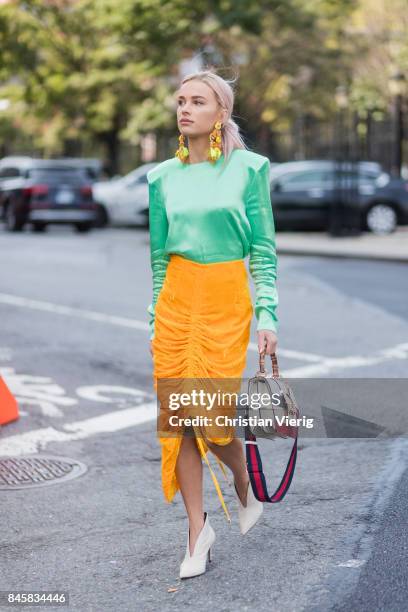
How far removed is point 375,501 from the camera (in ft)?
17.4

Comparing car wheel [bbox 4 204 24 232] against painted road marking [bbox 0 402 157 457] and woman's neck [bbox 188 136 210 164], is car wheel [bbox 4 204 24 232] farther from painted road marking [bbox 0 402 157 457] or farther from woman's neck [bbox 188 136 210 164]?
woman's neck [bbox 188 136 210 164]

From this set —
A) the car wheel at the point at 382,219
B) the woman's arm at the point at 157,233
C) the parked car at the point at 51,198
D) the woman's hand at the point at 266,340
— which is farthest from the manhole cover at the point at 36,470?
the parked car at the point at 51,198

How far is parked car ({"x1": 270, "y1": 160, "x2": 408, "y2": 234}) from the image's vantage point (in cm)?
2545

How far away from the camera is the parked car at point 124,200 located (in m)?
28.6

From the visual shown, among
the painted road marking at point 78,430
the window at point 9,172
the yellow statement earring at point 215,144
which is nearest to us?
the yellow statement earring at point 215,144

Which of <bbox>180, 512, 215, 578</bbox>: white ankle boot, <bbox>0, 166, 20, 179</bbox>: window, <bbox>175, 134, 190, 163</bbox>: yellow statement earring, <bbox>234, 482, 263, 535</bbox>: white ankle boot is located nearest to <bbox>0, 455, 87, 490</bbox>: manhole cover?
<bbox>234, 482, 263, 535</bbox>: white ankle boot

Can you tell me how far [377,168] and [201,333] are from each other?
2254 cm

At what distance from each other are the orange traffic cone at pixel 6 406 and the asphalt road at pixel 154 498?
75mm

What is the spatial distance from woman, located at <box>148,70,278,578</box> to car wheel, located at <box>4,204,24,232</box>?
23738 mm

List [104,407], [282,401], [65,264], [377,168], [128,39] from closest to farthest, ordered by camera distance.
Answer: [282,401] < [104,407] < [65,264] < [377,168] < [128,39]

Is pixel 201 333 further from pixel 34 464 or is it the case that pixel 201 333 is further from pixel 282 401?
pixel 34 464

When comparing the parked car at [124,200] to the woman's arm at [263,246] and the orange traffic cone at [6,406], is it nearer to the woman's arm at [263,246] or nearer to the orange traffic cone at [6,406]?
the orange traffic cone at [6,406]

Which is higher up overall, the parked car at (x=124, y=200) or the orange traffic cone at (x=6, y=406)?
the parked car at (x=124, y=200)

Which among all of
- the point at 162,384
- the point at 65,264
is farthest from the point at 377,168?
the point at 162,384
